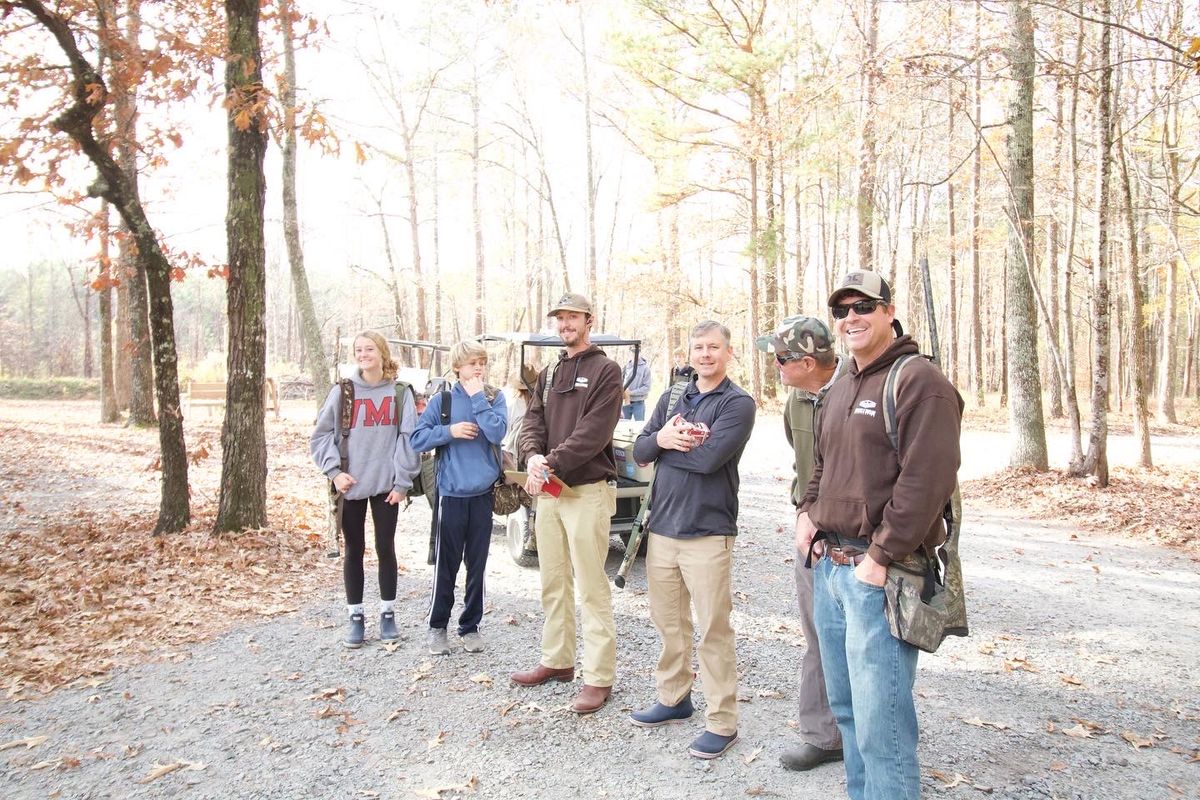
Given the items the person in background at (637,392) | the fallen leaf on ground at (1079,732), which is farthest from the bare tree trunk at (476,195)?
the fallen leaf on ground at (1079,732)

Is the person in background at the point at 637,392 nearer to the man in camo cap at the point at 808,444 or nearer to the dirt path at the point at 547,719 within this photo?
the dirt path at the point at 547,719

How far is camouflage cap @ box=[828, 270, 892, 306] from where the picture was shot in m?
2.53

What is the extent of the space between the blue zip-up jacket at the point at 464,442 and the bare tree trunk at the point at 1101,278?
8535mm

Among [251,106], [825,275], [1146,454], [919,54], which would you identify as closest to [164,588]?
[251,106]

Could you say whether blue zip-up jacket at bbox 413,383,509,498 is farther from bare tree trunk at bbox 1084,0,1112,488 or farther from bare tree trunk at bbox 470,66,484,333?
bare tree trunk at bbox 470,66,484,333

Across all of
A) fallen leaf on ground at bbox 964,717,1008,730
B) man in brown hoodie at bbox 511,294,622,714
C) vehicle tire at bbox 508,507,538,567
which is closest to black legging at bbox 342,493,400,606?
man in brown hoodie at bbox 511,294,622,714

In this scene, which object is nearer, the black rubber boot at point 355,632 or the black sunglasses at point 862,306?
the black sunglasses at point 862,306

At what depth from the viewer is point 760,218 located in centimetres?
2141

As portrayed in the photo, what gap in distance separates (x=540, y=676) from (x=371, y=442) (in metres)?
1.80

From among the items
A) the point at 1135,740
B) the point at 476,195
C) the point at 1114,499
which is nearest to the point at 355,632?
the point at 1135,740

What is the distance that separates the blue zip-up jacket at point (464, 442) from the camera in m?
4.68

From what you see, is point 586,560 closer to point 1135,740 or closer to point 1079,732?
point 1079,732

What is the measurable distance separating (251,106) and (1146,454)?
1285cm

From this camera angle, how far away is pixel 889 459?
7.89ft
